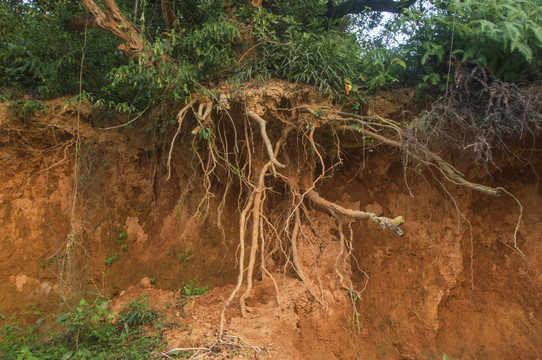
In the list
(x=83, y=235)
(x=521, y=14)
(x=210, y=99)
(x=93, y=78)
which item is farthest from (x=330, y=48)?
(x=83, y=235)

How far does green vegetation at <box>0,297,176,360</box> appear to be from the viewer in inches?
144

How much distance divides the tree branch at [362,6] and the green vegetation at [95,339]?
16.3 feet

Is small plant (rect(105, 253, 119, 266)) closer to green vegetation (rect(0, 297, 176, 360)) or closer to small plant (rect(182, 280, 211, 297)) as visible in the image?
small plant (rect(182, 280, 211, 297))

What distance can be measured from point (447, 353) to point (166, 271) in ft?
12.7

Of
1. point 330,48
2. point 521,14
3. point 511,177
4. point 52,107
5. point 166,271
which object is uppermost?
point 521,14

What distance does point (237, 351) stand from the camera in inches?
135

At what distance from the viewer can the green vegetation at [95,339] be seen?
3.65 metres

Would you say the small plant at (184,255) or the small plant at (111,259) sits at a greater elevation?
the small plant at (184,255)

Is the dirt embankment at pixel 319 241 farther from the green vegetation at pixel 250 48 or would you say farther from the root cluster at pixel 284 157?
the green vegetation at pixel 250 48

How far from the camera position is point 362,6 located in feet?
21.0

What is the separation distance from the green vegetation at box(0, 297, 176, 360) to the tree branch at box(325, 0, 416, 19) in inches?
196

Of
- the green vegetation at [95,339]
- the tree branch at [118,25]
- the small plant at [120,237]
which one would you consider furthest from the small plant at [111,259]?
the tree branch at [118,25]

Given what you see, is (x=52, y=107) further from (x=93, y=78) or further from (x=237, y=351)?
(x=237, y=351)

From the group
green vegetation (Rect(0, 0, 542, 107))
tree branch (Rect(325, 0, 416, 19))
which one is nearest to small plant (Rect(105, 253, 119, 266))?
green vegetation (Rect(0, 0, 542, 107))
